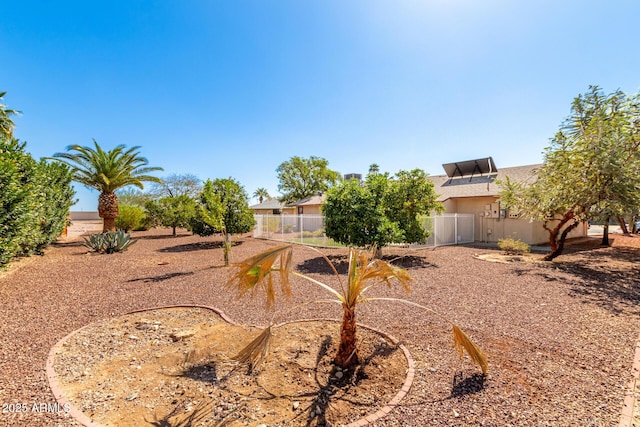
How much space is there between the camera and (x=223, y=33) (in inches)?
382

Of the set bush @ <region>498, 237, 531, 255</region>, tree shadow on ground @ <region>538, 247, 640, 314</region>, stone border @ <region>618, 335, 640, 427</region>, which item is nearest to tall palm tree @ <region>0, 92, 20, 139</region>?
stone border @ <region>618, 335, 640, 427</region>

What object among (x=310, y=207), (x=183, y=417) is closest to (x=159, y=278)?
(x=183, y=417)

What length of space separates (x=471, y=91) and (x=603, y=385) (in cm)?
1018

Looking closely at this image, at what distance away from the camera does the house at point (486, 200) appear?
15742 millimetres

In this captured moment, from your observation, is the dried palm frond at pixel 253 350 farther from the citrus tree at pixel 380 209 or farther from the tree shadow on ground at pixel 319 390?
the citrus tree at pixel 380 209

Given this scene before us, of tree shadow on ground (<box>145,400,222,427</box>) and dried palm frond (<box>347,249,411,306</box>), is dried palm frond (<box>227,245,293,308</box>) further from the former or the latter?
tree shadow on ground (<box>145,400,222,427</box>)

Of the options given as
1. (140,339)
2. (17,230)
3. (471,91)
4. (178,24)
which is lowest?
(140,339)

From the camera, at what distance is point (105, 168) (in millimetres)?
16859

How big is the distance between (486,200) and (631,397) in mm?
15969

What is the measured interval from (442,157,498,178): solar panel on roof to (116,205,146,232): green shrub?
26.4 metres

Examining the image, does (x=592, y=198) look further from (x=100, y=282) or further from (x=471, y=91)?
(x=100, y=282)

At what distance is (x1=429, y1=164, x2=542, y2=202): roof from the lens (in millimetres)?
16859

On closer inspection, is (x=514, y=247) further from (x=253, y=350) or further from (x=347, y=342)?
(x=253, y=350)

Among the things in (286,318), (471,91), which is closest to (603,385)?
(286,318)
